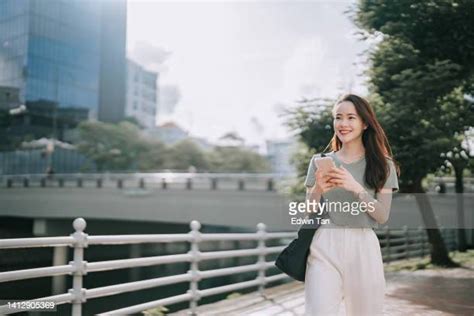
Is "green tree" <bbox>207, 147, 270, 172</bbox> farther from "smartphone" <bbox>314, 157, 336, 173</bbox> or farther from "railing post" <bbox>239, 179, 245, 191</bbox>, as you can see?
"smartphone" <bbox>314, 157, 336, 173</bbox>

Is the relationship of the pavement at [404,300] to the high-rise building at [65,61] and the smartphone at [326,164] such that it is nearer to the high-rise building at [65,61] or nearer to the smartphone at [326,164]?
the smartphone at [326,164]

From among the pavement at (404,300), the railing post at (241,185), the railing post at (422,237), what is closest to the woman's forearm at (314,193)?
the pavement at (404,300)

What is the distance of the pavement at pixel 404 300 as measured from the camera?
594 cm

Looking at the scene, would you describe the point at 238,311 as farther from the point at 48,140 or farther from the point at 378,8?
the point at 48,140

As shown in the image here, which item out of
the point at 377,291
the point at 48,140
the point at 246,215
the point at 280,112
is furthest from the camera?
the point at 48,140

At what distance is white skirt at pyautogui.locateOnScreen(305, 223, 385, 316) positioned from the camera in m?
2.45

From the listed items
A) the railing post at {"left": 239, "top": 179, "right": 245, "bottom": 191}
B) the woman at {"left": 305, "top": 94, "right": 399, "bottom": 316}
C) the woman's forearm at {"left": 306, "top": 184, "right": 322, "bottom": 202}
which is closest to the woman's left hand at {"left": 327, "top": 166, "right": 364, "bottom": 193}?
the woman at {"left": 305, "top": 94, "right": 399, "bottom": 316}

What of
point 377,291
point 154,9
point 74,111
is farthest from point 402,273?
point 74,111

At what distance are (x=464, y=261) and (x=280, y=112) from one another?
543 cm

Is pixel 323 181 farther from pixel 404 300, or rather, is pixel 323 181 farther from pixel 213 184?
pixel 213 184

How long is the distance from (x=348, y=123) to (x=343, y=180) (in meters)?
0.35

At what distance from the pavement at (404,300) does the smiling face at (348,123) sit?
365cm

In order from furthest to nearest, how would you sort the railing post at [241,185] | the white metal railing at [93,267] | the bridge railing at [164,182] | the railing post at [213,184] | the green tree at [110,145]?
the green tree at [110,145] → the railing post at [213,184] → the railing post at [241,185] → the bridge railing at [164,182] → the white metal railing at [93,267]

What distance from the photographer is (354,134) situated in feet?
8.65
